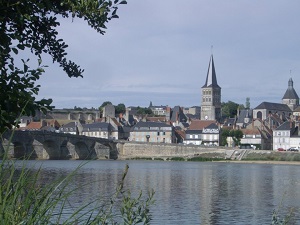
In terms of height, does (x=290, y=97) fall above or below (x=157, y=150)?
above

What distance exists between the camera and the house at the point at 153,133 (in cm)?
8506

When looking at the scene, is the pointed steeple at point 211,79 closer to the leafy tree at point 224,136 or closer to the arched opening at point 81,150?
the leafy tree at point 224,136

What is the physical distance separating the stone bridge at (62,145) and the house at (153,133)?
36.0ft

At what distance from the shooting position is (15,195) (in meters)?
3.10

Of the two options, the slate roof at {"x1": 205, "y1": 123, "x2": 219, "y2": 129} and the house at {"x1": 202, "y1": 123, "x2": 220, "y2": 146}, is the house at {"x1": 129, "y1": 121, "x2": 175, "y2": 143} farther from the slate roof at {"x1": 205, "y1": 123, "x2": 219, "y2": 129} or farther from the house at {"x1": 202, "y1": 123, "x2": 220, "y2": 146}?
the slate roof at {"x1": 205, "y1": 123, "x2": 219, "y2": 129}

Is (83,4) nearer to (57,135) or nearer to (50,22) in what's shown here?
(50,22)

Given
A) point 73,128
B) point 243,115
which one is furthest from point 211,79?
point 73,128

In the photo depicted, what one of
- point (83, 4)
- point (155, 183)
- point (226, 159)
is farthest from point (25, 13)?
point (226, 159)

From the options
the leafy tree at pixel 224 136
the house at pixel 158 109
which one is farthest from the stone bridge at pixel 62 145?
the house at pixel 158 109

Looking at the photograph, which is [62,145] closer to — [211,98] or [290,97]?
[211,98]

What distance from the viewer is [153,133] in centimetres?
8588

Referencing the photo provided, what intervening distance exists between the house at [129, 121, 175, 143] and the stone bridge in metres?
11.0

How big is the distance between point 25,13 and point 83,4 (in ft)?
1.50

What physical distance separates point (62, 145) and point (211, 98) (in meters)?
47.3
